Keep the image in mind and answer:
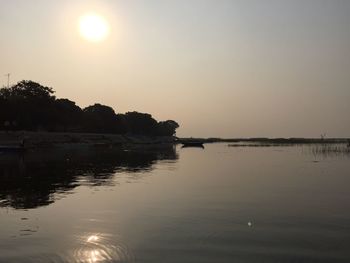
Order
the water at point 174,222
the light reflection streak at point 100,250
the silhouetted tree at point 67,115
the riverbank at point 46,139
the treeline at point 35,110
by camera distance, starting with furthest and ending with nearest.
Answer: the silhouetted tree at point 67,115 → the treeline at point 35,110 → the riverbank at point 46,139 → the water at point 174,222 → the light reflection streak at point 100,250

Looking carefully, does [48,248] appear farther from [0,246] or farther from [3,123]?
[3,123]

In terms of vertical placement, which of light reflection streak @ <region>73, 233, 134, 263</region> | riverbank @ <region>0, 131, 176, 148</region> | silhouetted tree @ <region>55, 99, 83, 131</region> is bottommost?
light reflection streak @ <region>73, 233, 134, 263</region>

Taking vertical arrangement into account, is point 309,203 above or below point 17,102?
below

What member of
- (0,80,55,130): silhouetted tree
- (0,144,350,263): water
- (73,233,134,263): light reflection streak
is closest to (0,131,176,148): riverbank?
(0,80,55,130): silhouetted tree

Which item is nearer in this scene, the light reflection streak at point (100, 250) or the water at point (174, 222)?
the light reflection streak at point (100, 250)

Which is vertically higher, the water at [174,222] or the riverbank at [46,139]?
the riverbank at [46,139]

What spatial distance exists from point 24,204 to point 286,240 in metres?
17.4

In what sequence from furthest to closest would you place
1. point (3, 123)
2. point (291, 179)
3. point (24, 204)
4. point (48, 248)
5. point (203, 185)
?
point (3, 123), point (291, 179), point (203, 185), point (24, 204), point (48, 248)

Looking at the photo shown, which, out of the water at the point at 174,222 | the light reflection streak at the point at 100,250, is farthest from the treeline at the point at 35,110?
the light reflection streak at the point at 100,250

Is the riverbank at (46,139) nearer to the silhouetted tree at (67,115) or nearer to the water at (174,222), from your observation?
the silhouetted tree at (67,115)

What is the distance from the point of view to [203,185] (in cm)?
4109

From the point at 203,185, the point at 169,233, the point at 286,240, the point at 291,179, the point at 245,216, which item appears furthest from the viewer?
the point at 291,179

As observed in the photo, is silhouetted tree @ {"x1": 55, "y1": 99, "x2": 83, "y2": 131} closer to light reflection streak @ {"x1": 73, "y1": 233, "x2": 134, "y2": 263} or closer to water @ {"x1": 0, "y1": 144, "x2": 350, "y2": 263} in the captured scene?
water @ {"x1": 0, "y1": 144, "x2": 350, "y2": 263}

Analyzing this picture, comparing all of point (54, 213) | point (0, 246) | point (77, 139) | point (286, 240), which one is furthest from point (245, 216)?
point (77, 139)
